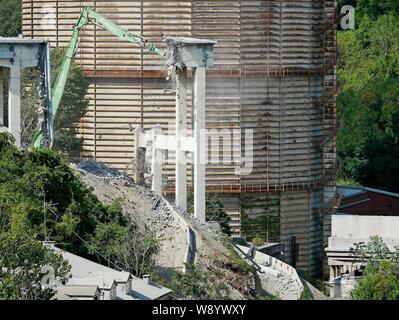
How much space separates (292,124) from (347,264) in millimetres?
9793

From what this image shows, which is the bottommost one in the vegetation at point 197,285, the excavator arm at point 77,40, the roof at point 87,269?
the vegetation at point 197,285

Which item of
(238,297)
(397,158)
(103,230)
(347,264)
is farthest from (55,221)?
(397,158)

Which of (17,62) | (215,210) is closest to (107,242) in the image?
(17,62)

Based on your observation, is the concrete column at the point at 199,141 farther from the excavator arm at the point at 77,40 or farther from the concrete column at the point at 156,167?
the excavator arm at the point at 77,40

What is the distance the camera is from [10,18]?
96.6 m

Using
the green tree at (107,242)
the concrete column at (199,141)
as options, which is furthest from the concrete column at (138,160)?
the green tree at (107,242)

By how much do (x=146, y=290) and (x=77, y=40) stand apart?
850 inches

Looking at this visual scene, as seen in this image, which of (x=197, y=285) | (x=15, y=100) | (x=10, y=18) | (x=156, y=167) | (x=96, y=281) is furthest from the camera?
(x=10, y=18)

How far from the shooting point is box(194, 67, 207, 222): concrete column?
194ft

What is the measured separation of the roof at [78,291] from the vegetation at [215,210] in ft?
71.5

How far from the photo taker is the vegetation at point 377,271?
47.4 meters

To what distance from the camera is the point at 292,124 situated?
6669 centimetres

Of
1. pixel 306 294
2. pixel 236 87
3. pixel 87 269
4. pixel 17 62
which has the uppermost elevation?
pixel 17 62

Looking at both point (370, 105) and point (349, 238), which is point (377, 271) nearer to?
point (349, 238)
